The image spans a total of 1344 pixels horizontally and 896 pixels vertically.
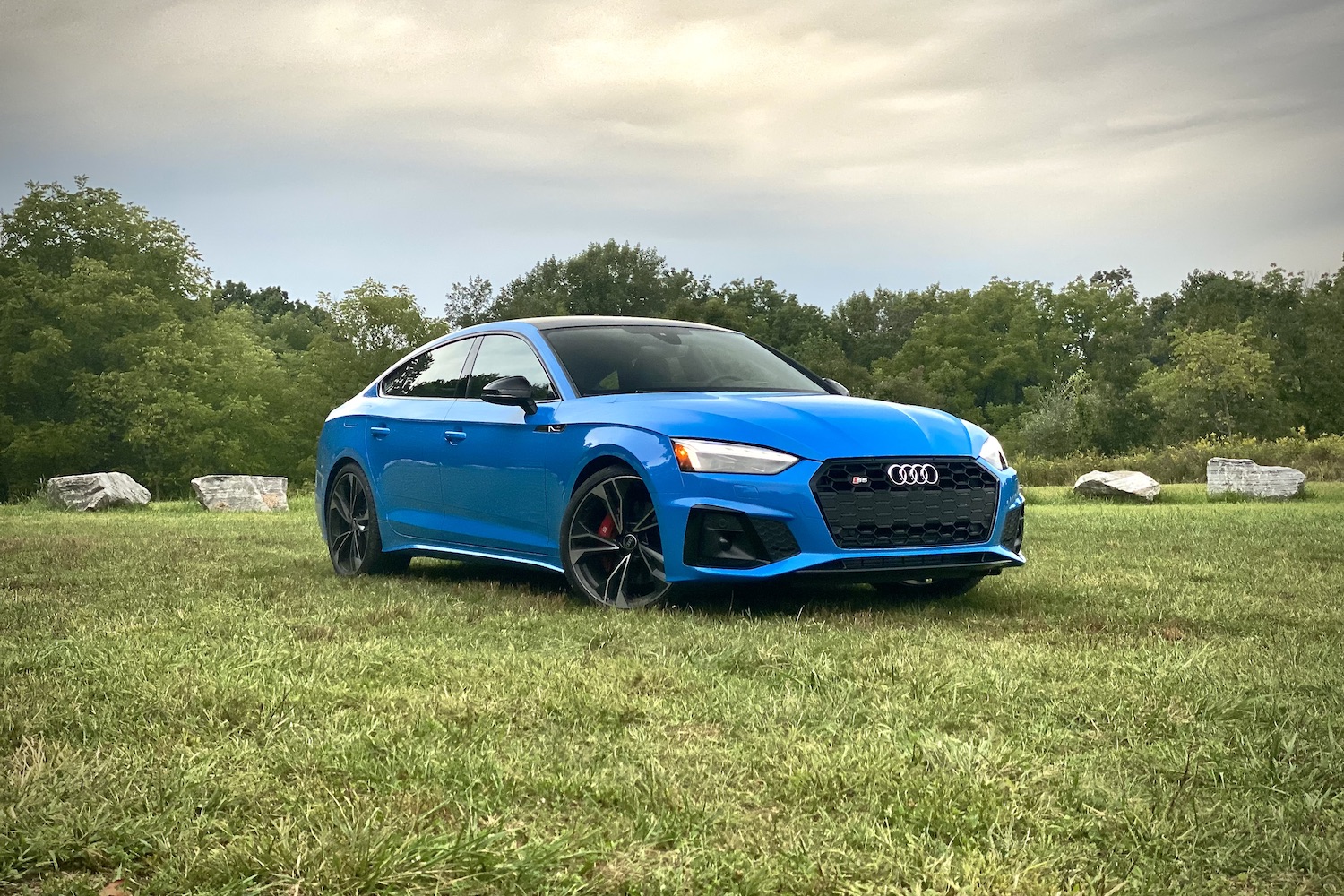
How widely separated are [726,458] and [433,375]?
287 cm

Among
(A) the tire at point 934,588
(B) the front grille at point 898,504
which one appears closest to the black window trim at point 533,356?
(B) the front grille at point 898,504

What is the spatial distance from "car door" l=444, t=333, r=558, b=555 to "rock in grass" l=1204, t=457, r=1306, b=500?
16.7 metres

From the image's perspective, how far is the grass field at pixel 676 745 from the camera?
2.71 metres

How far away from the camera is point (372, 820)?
9.52 ft

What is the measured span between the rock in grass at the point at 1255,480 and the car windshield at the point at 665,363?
15.8 meters

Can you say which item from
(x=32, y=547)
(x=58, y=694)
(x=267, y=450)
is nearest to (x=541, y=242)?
(x=267, y=450)

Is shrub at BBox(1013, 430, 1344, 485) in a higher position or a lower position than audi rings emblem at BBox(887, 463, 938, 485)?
lower

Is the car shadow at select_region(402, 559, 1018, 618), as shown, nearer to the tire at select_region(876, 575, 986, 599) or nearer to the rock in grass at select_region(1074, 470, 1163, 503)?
the tire at select_region(876, 575, 986, 599)

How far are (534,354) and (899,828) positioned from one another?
501 cm

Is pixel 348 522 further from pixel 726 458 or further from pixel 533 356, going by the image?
pixel 726 458

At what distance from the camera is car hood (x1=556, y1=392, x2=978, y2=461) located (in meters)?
6.26

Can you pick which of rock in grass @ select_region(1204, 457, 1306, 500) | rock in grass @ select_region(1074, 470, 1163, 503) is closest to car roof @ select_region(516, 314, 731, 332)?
rock in grass @ select_region(1074, 470, 1163, 503)

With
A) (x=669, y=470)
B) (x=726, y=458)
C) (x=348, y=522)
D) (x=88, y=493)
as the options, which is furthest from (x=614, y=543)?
(x=88, y=493)

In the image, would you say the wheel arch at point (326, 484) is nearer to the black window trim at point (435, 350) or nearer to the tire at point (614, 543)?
the black window trim at point (435, 350)
